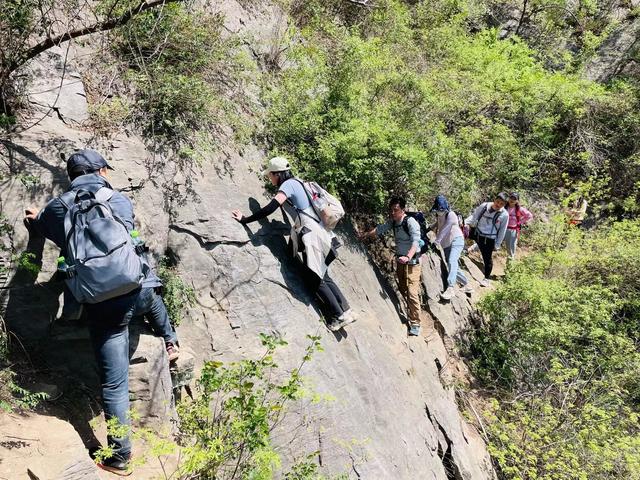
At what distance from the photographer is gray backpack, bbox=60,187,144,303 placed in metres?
3.40

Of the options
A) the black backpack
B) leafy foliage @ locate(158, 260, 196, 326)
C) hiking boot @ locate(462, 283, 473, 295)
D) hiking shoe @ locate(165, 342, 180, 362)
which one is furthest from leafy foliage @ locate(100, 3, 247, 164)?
hiking boot @ locate(462, 283, 473, 295)

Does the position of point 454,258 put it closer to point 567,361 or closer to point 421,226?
point 421,226

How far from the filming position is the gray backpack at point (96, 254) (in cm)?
340

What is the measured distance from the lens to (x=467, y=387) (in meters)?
7.82

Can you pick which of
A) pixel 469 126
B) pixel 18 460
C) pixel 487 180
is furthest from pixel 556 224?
pixel 18 460

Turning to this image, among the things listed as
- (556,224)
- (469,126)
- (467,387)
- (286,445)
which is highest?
(469,126)

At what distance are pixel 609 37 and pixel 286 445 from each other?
55.7ft

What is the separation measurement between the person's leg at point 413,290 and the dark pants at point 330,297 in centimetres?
179

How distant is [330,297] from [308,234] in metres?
0.81

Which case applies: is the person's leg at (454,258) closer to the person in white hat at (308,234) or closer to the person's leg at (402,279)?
the person's leg at (402,279)

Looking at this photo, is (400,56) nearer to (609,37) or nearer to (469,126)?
(469,126)

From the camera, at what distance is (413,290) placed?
23.0 feet

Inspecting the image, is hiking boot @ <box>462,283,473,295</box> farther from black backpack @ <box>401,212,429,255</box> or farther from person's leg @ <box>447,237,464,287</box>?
black backpack @ <box>401,212,429,255</box>

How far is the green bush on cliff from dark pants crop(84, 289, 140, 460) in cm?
526
